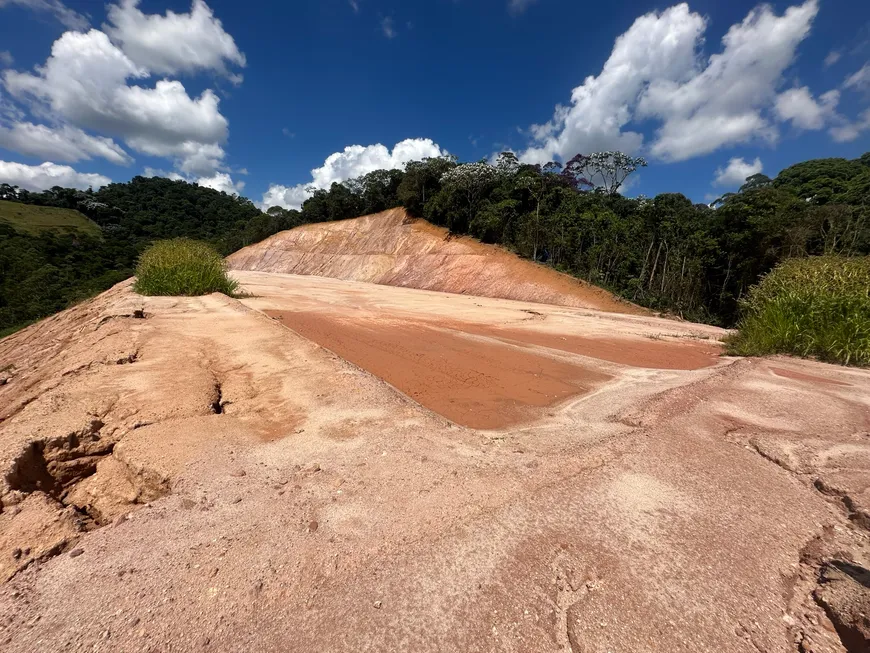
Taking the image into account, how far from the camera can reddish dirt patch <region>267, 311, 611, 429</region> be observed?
16.6ft

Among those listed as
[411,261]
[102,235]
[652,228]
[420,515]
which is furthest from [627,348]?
[102,235]

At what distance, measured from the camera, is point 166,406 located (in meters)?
4.19

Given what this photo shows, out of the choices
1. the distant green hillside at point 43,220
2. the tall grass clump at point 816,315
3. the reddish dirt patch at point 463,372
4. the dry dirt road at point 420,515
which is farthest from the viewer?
the distant green hillside at point 43,220

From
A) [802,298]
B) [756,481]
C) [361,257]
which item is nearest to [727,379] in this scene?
[756,481]

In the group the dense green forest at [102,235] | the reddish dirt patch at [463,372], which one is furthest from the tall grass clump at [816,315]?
the dense green forest at [102,235]

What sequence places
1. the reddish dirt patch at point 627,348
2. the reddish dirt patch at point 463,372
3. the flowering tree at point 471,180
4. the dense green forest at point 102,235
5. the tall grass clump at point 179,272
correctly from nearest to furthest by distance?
the reddish dirt patch at point 463,372, the reddish dirt patch at point 627,348, the tall grass clump at point 179,272, the dense green forest at point 102,235, the flowering tree at point 471,180

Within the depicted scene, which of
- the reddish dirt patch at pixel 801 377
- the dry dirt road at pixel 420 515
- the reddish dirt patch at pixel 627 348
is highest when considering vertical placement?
the reddish dirt patch at pixel 801 377

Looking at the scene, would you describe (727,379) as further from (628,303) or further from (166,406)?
(628,303)

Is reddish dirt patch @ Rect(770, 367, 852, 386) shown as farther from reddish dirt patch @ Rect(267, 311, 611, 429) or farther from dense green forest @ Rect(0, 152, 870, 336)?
dense green forest @ Rect(0, 152, 870, 336)

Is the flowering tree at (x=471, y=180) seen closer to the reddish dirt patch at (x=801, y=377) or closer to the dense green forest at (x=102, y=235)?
the dense green forest at (x=102, y=235)

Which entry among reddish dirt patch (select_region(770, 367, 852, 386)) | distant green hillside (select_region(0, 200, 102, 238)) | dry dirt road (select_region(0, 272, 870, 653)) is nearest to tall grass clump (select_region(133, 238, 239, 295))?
dry dirt road (select_region(0, 272, 870, 653))

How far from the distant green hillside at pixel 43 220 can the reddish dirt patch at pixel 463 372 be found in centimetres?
7077

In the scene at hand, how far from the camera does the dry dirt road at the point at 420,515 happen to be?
1886 mm

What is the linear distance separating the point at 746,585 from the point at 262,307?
45.2 ft
